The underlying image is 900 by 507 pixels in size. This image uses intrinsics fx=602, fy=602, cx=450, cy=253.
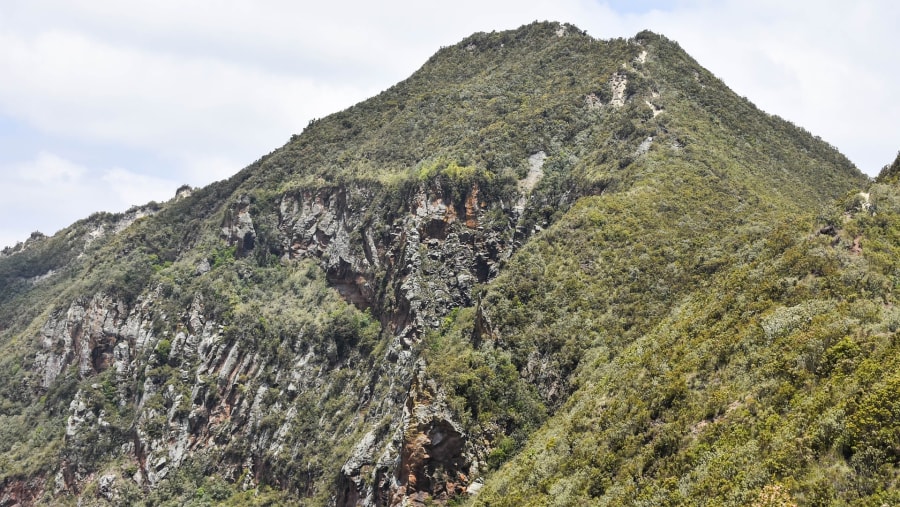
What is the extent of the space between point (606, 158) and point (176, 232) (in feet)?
290

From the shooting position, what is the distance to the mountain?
980 inches

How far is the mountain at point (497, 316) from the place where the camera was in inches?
980

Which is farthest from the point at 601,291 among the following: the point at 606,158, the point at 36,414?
the point at 36,414

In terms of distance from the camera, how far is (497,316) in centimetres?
5078

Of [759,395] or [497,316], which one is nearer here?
[759,395]

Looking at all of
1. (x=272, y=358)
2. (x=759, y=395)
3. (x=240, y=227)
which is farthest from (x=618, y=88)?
(x=759, y=395)

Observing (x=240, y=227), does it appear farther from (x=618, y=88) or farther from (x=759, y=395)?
(x=759, y=395)

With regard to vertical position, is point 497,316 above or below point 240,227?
below

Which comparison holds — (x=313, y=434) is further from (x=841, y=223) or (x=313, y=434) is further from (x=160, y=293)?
(x=841, y=223)

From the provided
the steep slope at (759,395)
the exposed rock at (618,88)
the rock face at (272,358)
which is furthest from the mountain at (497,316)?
the exposed rock at (618,88)

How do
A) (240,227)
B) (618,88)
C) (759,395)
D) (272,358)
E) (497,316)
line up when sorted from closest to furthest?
(759,395), (497,316), (272,358), (618,88), (240,227)

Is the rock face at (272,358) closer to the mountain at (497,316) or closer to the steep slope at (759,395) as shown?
the mountain at (497,316)

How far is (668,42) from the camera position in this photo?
9894 centimetres

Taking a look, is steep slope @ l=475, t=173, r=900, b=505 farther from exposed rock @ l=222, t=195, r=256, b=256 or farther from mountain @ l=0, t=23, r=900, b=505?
exposed rock @ l=222, t=195, r=256, b=256
